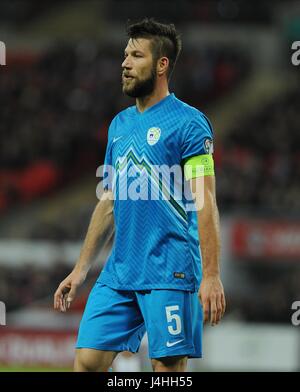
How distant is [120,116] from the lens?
5594 millimetres

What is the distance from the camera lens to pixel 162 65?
5.37 metres

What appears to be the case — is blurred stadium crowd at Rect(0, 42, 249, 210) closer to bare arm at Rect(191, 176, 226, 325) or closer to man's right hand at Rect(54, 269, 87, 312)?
man's right hand at Rect(54, 269, 87, 312)

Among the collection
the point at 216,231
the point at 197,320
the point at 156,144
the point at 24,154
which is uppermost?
the point at 24,154

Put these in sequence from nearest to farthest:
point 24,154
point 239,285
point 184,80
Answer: point 239,285 < point 24,154 < point 184,80

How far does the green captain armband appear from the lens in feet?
16.7

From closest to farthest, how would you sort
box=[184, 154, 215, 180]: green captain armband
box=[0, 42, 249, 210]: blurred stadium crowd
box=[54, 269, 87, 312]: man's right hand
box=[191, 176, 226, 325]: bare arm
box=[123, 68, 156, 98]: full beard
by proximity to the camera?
box=[191, 176, 226, 325]: bare arm, box=[184, 154, 215, 180]: green captain armband, box=[123, 68, 156, 98]: full beard, box=[54, 269, 87, 312]: man's right hand, box=[0, 42, 249, 210]: blurred stadium crowd

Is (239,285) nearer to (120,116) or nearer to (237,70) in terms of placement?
(237,70)

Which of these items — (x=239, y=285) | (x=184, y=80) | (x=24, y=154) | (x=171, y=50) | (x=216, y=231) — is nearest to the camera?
(x=216, y=231)

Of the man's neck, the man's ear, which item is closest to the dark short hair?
the man's ear

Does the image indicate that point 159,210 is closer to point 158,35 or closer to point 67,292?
point 67,292

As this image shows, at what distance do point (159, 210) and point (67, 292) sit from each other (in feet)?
2.33

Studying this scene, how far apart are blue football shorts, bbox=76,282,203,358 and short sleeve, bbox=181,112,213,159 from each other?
729 mm

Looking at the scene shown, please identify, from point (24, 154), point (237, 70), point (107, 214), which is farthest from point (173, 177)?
point (237, 70)
